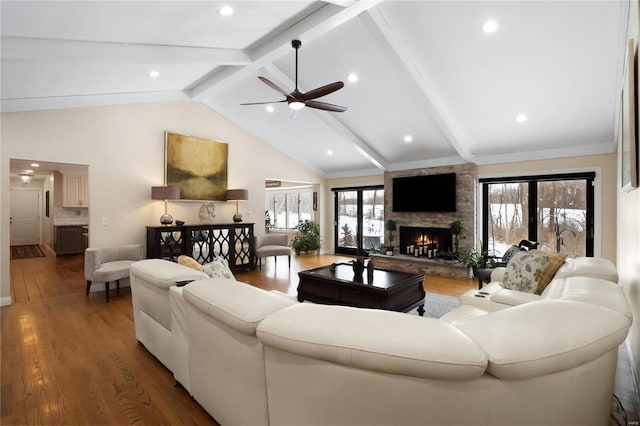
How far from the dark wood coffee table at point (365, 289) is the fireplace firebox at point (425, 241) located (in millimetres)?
3294

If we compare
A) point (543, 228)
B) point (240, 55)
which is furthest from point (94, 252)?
point (543, 228)

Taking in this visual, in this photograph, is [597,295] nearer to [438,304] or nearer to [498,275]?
[498,275]

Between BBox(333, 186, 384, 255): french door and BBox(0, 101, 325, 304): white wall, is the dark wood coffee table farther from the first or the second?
BBox(333, 186, 384, 255): french door

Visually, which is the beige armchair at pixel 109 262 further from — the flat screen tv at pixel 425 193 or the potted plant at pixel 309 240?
the flat screen tv at pixel 425 193

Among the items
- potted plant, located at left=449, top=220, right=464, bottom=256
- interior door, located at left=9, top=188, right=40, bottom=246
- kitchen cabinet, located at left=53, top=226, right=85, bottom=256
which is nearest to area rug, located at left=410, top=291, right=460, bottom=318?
potted plant, located at left=449, top=220, right=464, bottom=256

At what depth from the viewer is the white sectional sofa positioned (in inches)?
39.3

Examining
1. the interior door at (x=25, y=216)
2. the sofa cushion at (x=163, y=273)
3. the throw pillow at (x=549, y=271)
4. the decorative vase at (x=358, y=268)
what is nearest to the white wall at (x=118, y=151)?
the sofa cushion at (x=163, y=273)

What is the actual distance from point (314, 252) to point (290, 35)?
6.36m

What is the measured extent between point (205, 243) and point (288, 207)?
5.39 m

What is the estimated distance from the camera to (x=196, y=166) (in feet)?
20.1

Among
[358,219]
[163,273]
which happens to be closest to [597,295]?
[163,273]

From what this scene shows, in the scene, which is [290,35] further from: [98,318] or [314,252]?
[314,252]

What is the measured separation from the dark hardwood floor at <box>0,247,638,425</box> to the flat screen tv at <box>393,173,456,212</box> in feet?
13.9

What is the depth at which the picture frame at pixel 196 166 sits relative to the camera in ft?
19.0
